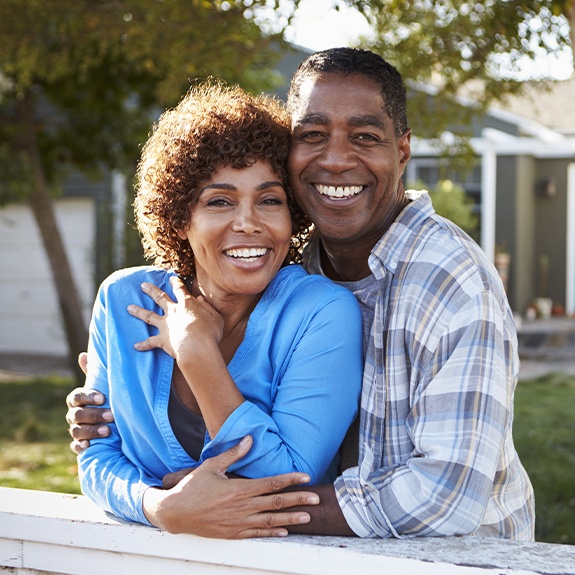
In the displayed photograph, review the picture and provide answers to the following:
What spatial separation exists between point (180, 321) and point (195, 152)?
0.49 metres

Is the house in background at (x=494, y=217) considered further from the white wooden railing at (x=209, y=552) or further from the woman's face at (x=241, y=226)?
the white wooden railing at (x=209, y=552)

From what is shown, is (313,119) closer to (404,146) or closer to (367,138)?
(367,138)

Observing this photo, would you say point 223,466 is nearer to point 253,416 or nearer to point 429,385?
point 253,416

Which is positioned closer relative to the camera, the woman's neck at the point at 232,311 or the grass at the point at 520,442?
the woman's neck at the point at 232,311

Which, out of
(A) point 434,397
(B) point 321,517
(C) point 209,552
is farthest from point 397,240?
(C) point 209,552

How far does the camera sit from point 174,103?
305 inches

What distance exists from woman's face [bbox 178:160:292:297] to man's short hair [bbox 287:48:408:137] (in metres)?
0.34

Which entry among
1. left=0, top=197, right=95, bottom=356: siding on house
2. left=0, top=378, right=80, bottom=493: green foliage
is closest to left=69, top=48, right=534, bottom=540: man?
left=0, top=378, right=80, bottom=493: green foliage

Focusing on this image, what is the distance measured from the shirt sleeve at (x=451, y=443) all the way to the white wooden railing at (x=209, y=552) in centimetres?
7

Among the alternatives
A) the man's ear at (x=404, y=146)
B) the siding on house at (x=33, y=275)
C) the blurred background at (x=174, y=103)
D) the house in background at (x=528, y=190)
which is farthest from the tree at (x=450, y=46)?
the house in background at (x=528, y=190)

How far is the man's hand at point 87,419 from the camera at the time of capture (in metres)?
2.69

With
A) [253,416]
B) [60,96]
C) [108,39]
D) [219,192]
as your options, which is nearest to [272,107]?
[219,192]

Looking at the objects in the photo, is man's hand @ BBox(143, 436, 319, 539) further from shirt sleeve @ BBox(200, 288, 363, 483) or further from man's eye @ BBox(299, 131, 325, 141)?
man's eye @ BBox(299, 131, 325, 141)

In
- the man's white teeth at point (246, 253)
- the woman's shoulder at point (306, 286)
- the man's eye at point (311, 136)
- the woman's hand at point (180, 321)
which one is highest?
the man's eye at point (311, 136)
